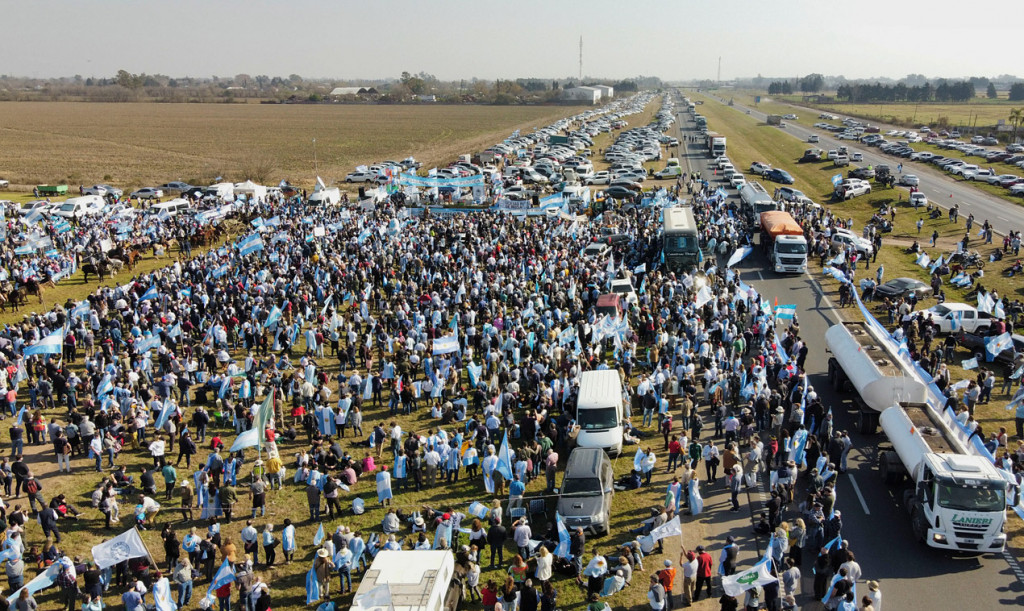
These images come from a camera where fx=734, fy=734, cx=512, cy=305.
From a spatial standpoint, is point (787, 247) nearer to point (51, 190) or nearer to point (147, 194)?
point (147, 194)

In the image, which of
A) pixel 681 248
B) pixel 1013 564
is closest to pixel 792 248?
pixel 681 248

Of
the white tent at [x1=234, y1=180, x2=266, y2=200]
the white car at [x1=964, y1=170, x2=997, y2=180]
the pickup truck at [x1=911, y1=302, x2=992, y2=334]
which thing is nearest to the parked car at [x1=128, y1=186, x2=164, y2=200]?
the white tent at [x1=234, y1=180, x2=266, y2=200]

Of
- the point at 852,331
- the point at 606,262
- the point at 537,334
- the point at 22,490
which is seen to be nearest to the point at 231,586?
the point at 22,490

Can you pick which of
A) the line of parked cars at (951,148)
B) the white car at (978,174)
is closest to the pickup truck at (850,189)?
the line of parked cars at (951,148)

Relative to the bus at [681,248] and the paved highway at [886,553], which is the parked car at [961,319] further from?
the bus at [681,248]

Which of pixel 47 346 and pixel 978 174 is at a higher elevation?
pixel 978 174

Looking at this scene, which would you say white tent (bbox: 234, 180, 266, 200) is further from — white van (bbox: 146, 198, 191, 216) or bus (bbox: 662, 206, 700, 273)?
bus (bbox: 662, 206, 700, 273)
